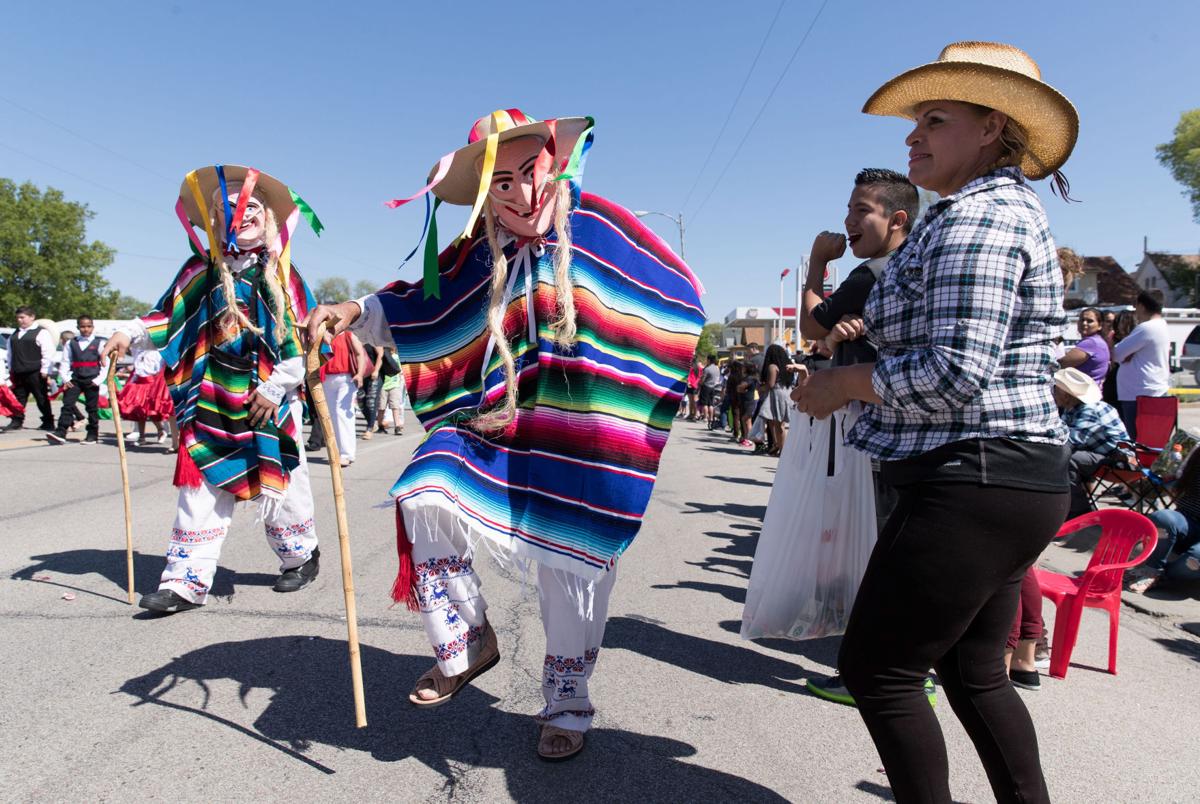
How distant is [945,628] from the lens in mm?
1756

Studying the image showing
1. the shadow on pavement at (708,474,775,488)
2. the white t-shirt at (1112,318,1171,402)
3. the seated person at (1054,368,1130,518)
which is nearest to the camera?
the seated person at (1054,368,1130,518)

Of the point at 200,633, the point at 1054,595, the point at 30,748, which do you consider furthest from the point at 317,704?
the point at 1054,595

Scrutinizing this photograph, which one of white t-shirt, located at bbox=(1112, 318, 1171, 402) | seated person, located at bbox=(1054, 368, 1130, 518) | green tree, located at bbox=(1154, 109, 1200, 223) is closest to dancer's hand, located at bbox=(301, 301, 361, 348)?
seated person, located at bbox=(1054, 368, 1130, 518)

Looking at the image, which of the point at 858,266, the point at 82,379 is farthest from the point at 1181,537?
the point at 82,379

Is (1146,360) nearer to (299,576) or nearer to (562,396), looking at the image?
(562,396)

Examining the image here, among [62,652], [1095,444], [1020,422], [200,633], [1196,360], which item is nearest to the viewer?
[1020,422]

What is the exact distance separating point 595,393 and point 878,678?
3.88ft

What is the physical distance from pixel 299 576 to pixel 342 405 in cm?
556

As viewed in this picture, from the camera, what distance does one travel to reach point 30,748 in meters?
2.60

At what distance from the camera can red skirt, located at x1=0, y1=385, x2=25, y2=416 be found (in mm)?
12287

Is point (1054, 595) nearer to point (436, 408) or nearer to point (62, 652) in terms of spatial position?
point (436, 408)

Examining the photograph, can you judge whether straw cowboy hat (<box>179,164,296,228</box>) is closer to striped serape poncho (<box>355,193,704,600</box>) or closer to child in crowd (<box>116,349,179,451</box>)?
striped serape poncho (<box>355,193,704,600</box>)

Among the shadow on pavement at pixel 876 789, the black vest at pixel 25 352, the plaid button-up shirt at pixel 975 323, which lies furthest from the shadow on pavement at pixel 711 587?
the black vest at pixel 25 352

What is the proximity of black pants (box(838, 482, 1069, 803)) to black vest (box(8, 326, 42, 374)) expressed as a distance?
14.6 m
